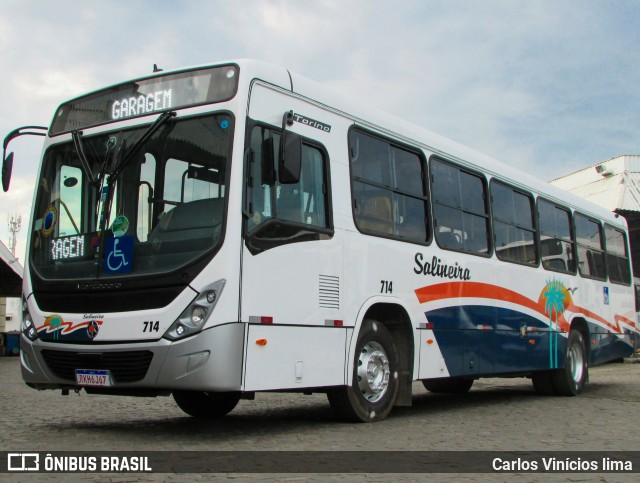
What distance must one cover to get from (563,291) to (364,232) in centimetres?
597

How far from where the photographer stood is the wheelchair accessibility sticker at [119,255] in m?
7.05

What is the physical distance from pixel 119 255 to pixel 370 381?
2909 millimetres

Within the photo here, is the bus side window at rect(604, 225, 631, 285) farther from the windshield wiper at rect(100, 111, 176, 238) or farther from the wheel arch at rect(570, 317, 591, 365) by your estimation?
the windshield wiper at rect(100, 111, 176, 238)

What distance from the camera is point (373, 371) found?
27.6ft

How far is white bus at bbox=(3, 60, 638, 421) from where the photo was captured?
6.77 metres

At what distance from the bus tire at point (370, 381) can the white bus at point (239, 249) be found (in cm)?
2

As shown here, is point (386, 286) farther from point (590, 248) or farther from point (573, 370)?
point (590, 248)

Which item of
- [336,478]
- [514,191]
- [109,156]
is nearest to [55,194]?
[109,156]

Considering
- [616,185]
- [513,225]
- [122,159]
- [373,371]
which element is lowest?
[373,371]

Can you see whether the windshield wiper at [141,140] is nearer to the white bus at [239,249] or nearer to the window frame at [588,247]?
the white bus at [239,249]

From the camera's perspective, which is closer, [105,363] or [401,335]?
[105,363]

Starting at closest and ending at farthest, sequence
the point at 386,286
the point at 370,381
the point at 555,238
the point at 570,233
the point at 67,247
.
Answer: the point at 67,247 → the point at 370,381 → the point at 386,286 → the point at 555,238 → the point at 570,233

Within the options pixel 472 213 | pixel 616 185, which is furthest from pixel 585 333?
pixel 616 185

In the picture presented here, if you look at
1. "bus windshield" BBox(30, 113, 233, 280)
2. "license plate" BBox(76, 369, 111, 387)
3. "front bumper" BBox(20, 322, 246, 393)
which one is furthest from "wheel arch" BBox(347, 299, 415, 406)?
"license plate" BBox(76, 369, 111, 387)
